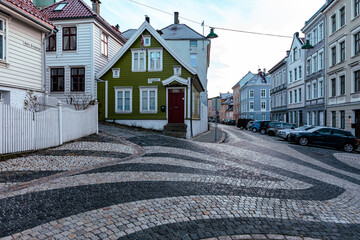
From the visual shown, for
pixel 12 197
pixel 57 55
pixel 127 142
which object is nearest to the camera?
pixel 12 197

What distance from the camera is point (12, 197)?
5402 mm

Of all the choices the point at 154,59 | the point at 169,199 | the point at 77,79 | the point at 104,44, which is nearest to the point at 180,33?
the point at 104,44

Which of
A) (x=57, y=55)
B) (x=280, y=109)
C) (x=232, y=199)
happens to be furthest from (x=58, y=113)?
(x=280, y=109)

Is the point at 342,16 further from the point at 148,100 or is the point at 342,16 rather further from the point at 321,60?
the point at 148,100

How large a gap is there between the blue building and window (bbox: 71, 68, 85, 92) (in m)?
53.4

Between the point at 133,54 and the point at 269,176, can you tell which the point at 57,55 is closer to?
the point at 133,54

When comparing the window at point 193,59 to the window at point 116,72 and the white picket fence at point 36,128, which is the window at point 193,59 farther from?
the white picket fence at point 36,128

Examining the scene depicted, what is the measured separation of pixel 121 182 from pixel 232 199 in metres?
2.69

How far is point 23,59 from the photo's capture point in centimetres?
1320

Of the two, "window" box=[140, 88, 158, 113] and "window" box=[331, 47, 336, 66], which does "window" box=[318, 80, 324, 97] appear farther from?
"window" box=[140, 88, 158, 113]

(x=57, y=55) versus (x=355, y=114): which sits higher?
(x=57, y=55)

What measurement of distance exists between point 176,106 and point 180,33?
25.4m

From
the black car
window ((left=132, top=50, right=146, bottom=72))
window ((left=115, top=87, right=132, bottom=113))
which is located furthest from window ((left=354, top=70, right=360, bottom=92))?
window ((left=115, top=87, right=132, bottom=113))

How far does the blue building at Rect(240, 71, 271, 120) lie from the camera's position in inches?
2685
